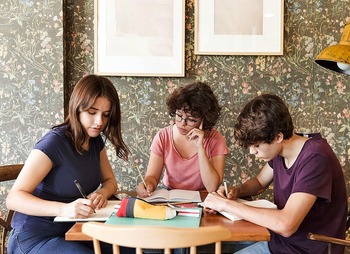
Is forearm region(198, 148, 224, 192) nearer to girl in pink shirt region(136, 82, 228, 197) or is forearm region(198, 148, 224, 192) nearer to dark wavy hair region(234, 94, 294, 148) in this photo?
girl in pink shirt region(136, 82, 228, 197)

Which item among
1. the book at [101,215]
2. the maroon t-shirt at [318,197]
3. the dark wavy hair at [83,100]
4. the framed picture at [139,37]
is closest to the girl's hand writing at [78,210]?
the book at [101,215]

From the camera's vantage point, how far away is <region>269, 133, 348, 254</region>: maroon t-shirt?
1623mm

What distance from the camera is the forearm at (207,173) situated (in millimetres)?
2324

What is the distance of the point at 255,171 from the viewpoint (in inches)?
117

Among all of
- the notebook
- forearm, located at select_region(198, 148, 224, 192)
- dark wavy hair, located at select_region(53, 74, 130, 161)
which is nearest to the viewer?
the notebook

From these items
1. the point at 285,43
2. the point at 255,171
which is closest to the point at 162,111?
the point at 255,171

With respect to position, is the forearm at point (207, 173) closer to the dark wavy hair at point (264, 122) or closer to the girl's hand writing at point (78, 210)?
the dark wavy hair at point (264, 122)

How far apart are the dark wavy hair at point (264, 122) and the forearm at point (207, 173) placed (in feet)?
1.96

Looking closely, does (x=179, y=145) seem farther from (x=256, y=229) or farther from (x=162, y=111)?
(x=256, y=229)

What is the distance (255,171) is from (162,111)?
0.75m

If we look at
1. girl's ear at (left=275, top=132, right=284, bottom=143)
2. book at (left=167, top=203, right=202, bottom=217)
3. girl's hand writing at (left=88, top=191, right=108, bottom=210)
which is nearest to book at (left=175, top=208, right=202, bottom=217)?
book at (left=167, top=203, right=202, bottom=217)

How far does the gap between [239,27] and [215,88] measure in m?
0.43

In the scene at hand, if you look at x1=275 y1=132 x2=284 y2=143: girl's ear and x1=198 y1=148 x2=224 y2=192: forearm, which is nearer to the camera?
x1=275 y1=132 x2=284 y2=143: girl's ear

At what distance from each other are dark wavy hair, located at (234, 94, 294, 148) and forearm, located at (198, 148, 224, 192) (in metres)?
0.60
